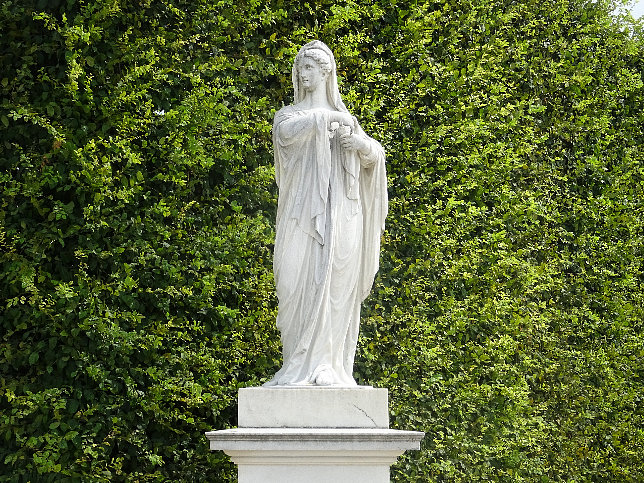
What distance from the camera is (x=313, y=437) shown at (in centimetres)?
493

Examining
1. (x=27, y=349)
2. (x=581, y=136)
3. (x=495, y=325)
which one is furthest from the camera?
(x=581, y=136)

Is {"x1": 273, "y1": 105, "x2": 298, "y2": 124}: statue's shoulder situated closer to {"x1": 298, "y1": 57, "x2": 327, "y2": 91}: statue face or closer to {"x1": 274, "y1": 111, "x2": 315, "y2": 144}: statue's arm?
{"x1": 274, "y1": 111, "x2": 315, "y2": 144}: statue's arm

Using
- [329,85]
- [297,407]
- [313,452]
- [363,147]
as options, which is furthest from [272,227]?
[313,452]

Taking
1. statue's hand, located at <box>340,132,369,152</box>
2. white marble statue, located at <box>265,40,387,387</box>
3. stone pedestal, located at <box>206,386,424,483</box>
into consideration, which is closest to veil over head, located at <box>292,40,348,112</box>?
white marble statue, located at <box>265,40,387,387</box>

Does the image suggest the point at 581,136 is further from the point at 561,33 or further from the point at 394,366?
the point at 394,366

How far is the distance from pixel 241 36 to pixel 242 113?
0.60 metres

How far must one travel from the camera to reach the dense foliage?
684 centimetres

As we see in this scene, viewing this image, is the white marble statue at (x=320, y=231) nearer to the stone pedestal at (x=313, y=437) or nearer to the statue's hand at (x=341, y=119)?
the statue's hand at (x=341, y=119)

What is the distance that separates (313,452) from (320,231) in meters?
1.11

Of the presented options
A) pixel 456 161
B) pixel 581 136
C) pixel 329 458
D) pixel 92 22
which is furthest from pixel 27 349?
pixel 581 136

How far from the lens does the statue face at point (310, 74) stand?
5.54m

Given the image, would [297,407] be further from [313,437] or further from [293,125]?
[293,125]

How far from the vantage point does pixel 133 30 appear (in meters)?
7.29

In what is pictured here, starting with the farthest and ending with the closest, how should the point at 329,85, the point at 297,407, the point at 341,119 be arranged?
the point at 329,85 < the point at 341,119 < the point at 297,407
